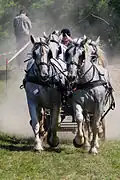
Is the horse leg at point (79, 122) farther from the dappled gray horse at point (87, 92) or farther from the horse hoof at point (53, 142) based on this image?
the horse hoof at point (53, 142)

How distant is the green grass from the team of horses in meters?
0.28

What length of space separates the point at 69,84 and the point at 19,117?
476 centimetres

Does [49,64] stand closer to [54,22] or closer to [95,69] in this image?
[95,69]

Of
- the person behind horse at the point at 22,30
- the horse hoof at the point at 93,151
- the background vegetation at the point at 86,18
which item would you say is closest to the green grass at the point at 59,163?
the horse hoof at the point at 93,151

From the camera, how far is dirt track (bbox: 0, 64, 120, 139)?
12.0 metres

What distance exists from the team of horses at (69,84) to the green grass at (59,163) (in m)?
0.28

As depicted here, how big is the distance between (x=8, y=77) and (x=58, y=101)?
10993 millimetres

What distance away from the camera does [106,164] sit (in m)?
8.34

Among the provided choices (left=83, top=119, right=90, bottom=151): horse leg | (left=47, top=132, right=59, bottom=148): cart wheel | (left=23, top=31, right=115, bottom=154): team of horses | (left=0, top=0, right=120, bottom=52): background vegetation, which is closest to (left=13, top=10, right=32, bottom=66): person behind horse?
(left=0, top=0, right=120, bottom=52): background vegetation

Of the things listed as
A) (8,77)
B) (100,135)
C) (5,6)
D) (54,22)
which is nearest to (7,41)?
(5,6)

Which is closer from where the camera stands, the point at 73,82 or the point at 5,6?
the point at 73,82

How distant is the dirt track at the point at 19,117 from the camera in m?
12.0

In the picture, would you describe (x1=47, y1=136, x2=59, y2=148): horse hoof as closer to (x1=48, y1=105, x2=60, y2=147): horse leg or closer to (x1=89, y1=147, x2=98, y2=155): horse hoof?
(x1=48, y1=105, x2=60, y2=147): horse leg

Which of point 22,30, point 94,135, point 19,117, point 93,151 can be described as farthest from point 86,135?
point 22,30
